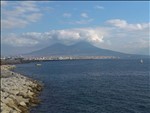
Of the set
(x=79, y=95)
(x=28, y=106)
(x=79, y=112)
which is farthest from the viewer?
(x=79, y=95)

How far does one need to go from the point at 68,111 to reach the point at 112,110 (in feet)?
23.7

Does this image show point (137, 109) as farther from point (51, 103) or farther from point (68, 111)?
point (51, 103)

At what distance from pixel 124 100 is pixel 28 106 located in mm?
17756

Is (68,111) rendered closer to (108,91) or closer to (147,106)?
(147,106)

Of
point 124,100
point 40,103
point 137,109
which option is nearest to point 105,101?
point 124,100

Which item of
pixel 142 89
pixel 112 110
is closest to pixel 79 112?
pixel 112 110

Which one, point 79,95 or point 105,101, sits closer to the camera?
point 105,101

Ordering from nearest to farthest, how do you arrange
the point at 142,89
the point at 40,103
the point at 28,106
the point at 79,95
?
the point at 28,106
the point at 40,103
the point at 79,95
the point at 142,89

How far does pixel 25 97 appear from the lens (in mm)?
54906

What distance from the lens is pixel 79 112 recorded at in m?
46.3

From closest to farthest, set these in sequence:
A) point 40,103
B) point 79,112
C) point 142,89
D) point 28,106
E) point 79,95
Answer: point 79,112, point 28,106, point 40,103, point 79,95, point 142,89

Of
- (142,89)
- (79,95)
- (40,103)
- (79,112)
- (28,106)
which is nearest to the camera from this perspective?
(79,112)

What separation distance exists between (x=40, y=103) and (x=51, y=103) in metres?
2.06

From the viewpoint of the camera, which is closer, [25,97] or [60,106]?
[60,106]
